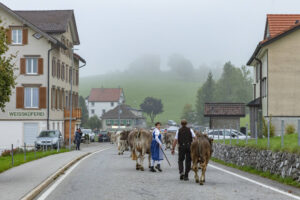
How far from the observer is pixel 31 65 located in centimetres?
5266

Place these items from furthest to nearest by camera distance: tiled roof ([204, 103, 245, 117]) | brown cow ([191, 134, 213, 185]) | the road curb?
tiled roof ([204, 103, 245, 117]) < brown cow ([191, 134, 213, 185]) < the road curb

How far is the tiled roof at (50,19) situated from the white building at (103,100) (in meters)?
121

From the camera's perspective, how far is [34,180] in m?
14.8

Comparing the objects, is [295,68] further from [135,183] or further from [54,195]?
[54,195]

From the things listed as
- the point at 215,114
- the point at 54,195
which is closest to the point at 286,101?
the point at 215,114

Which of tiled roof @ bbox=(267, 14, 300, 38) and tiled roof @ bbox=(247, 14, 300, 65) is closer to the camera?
tiled roof @ bbox=(247, 14, 300, 65)

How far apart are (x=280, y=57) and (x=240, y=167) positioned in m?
21.7

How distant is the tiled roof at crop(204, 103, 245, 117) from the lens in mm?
56719

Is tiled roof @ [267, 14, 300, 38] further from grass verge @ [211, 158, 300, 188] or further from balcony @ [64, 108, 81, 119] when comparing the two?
balcony @ [64, 108, 81, 119]

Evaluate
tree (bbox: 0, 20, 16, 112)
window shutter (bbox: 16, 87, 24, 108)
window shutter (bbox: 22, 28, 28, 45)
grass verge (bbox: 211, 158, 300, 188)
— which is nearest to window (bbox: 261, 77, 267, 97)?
grass verge (bbox: 211, 158, 300, 188)

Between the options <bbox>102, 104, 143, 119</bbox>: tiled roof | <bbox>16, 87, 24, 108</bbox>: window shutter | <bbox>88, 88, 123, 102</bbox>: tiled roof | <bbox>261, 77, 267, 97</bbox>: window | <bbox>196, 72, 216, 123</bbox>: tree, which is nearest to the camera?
<bbox>261, 77, 267, 97</bbox>: window

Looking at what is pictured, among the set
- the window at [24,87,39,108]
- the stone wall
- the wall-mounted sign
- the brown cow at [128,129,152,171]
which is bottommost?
the stone wall

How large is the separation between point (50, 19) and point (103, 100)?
124775mm

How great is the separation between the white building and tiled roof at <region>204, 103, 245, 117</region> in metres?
124
